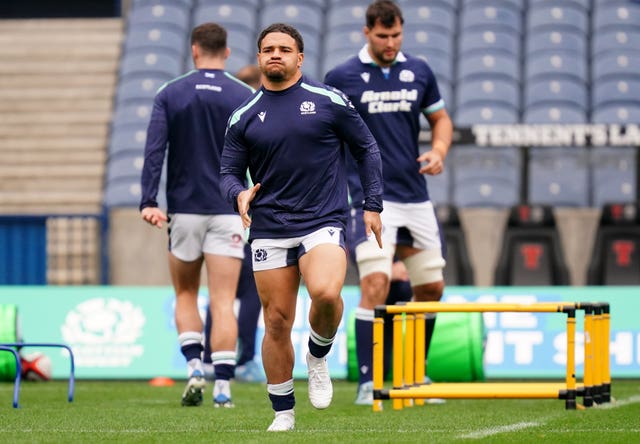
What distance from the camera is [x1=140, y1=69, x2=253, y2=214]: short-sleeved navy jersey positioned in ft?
27.4

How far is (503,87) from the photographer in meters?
17.9

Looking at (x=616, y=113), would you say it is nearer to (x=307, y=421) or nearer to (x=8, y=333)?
(x=8, y=333)

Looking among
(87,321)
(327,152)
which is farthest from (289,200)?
(87,321)

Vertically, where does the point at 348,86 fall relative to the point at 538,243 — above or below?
above

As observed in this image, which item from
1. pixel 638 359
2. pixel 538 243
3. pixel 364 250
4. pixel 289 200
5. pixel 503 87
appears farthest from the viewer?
pixel 503 87

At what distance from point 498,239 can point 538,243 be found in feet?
1.99

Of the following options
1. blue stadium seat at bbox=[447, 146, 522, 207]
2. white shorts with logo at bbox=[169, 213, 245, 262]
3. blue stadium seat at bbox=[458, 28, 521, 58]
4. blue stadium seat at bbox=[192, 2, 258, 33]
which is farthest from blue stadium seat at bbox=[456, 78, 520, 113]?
white shorts with logo at bbox=[169, 213, 245, 262]

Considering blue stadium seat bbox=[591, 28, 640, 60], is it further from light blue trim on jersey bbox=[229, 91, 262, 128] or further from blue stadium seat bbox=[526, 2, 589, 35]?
light blue trim on jersey bbox=[229, 91, 262, 128]

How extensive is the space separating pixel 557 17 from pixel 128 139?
239 inches

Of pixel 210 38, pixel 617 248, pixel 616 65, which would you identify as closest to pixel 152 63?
pixel 616 65

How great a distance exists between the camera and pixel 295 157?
6.39 meters

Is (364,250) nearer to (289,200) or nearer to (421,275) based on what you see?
Result: (421,275)

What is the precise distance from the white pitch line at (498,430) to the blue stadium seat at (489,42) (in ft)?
39.8

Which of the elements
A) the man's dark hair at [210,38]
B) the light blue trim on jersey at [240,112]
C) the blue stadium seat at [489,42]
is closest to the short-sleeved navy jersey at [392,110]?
the man's dark hair at [210,38]
